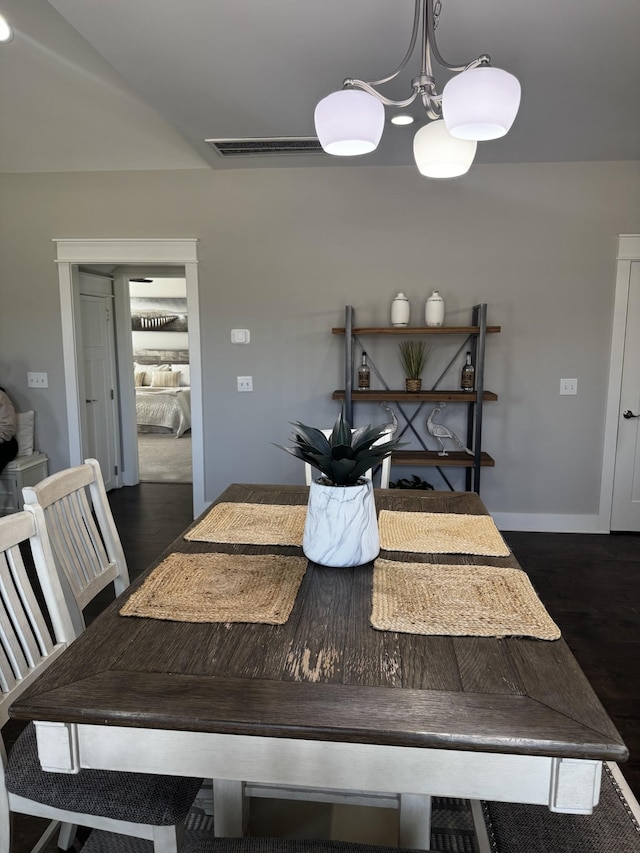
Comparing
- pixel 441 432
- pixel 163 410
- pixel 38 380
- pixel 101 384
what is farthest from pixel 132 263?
pixel 163 410

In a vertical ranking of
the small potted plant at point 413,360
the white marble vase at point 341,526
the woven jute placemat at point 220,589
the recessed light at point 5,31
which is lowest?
the woven jute placemat at point 220,589

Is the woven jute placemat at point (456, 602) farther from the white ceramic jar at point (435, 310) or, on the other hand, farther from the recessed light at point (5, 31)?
the recessed light at point (5, 31)

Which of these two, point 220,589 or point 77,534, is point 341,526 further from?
point 77,534

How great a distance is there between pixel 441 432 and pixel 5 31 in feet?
10.9

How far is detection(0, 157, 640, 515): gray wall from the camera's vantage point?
152 inches

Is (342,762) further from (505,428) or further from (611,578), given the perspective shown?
(505,428)

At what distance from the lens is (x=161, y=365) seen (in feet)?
30.7

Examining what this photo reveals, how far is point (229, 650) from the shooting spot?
110cm

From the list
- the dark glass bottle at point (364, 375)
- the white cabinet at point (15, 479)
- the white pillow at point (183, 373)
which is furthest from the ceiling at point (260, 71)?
the white pillow at point (183, 373)

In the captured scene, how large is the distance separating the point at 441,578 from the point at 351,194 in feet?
10.5

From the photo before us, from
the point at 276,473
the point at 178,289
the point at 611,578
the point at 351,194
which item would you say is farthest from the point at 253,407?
the point at 178,289

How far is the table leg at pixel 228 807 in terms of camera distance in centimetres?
142

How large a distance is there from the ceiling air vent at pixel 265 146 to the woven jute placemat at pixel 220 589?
8.91ft

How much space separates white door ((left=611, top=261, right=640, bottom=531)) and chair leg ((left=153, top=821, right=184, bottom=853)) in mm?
3753
